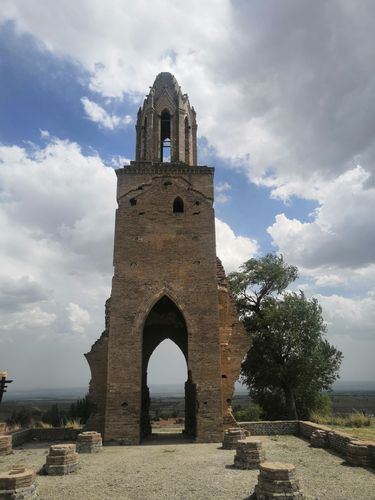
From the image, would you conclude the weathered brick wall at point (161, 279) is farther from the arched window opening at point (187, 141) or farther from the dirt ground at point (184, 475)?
the dirt ground at point (184, 475)

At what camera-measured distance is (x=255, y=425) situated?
Answer: 568 inches

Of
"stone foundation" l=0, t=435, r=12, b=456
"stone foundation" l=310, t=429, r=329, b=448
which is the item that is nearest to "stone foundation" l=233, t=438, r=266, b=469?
"stone foundation" l=310, t=429, r=329, b=448

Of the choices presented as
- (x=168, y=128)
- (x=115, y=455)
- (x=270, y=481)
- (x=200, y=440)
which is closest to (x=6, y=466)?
(x=115, y=455)

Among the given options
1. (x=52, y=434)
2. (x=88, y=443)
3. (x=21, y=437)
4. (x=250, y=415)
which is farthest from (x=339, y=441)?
(x=250, y=415)

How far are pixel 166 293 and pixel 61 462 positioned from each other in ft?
22.3

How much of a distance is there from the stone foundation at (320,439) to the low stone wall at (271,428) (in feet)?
9.54

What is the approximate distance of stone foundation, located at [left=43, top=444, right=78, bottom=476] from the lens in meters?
8.67

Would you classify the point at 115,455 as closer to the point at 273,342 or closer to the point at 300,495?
the point at 300,495

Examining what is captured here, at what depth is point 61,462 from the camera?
28.8 ft

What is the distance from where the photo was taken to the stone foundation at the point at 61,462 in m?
8.67

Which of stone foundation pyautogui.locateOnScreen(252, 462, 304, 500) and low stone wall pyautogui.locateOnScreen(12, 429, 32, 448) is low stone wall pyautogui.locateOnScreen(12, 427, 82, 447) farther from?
stone foundation pyautogui.locateOnScreen(252, 462, 304, 500)

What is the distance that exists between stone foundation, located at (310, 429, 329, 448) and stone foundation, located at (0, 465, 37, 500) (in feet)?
25.1

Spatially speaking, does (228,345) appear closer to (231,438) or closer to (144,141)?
(231,438)

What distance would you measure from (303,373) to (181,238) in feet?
35.9
